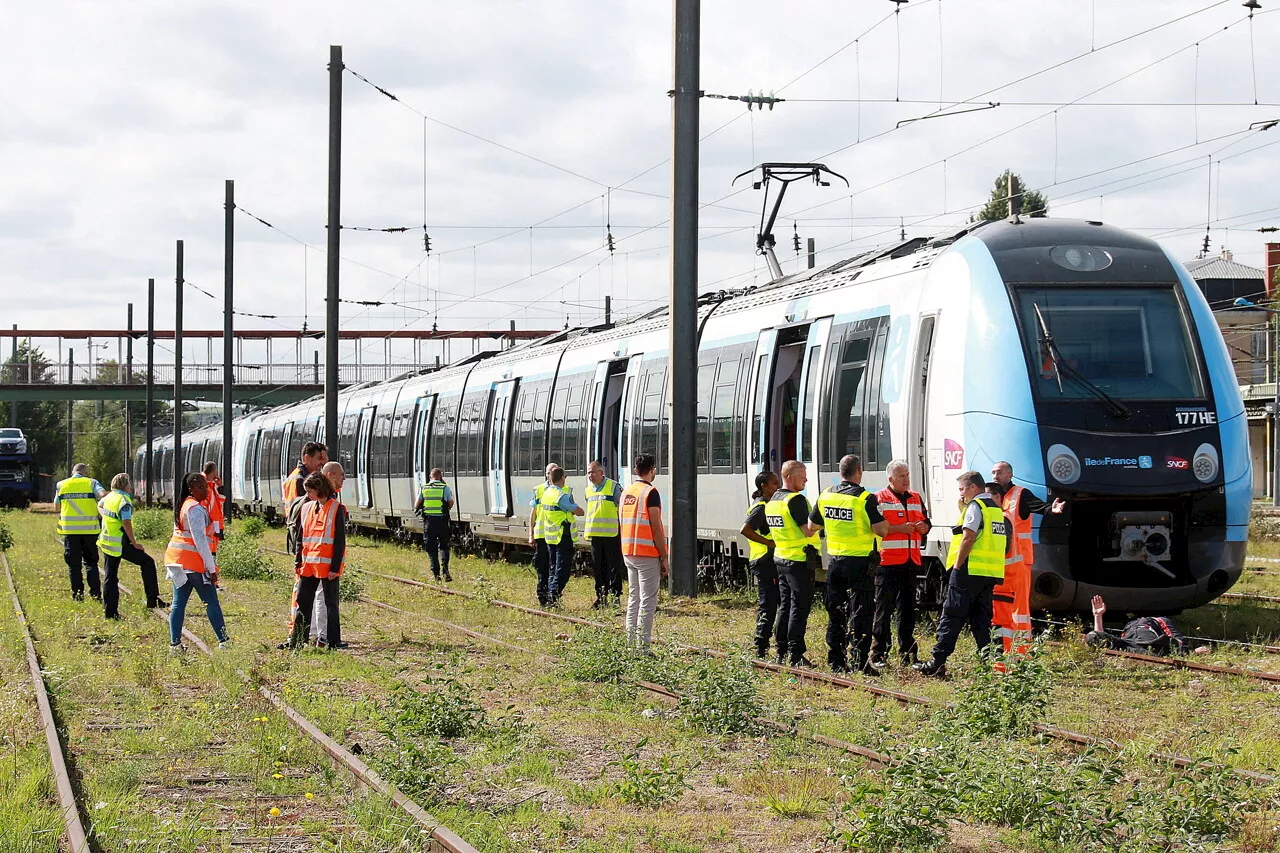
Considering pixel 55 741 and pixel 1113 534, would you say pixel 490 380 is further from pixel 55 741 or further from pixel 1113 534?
pixel 55 741

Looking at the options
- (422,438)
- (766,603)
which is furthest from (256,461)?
(766,603)

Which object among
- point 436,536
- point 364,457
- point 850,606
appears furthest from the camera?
point 364,457

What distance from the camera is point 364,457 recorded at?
36.7 meters

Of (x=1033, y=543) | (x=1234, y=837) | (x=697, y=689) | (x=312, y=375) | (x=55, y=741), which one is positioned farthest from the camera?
(x=312, y=375)

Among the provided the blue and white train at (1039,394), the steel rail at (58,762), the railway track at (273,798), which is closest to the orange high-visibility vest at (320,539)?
the steel rail at (58,762)

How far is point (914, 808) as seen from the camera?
6.77m

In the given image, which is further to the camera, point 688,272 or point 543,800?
point 688,272

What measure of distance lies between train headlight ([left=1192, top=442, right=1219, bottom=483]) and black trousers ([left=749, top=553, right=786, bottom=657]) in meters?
3.69

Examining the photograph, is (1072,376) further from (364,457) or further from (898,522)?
(364,457)

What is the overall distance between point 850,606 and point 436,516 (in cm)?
1108

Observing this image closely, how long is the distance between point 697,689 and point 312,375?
207ft

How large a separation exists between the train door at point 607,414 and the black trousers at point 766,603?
30.1 ft

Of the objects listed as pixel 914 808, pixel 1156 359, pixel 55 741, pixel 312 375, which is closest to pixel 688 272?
pixel 1156 359

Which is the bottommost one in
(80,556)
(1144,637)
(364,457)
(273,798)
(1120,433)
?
(273,798)
